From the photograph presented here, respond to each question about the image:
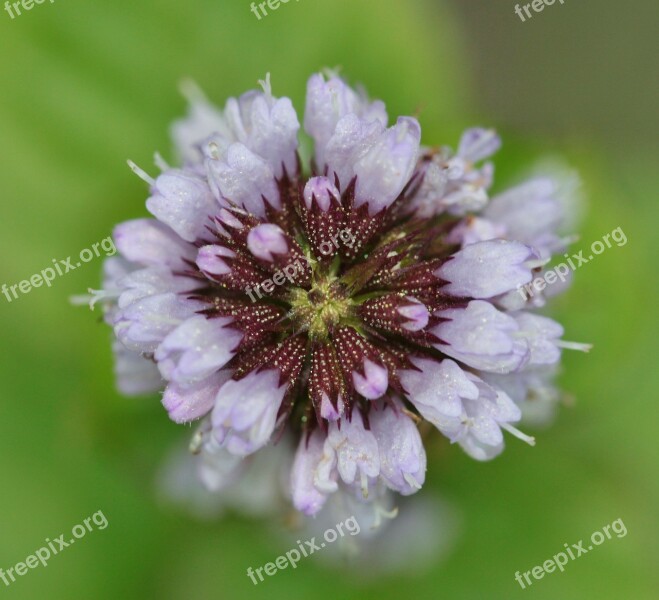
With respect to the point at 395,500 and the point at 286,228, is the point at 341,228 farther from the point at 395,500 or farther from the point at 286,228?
the point at 395,500

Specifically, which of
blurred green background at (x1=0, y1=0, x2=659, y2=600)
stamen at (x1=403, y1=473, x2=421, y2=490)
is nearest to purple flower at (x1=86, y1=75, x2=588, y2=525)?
stamen at (x1=403, y1=473, x2=421, y2=490)

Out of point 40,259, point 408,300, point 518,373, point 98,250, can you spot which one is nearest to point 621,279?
point 518,373

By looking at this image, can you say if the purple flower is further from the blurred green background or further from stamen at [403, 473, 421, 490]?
the blurred green background

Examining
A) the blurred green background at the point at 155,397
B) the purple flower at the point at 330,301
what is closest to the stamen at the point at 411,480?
the purple flower at the point at 330,301

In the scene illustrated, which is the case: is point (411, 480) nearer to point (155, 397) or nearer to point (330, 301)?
point (330, 301)

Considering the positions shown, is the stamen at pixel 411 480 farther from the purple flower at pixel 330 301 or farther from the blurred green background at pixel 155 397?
the blurred green background at pixel 155 397

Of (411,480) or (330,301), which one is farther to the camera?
(330,301)

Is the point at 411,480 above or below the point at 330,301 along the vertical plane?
below

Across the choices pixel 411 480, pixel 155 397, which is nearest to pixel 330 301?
pixel 411 480
